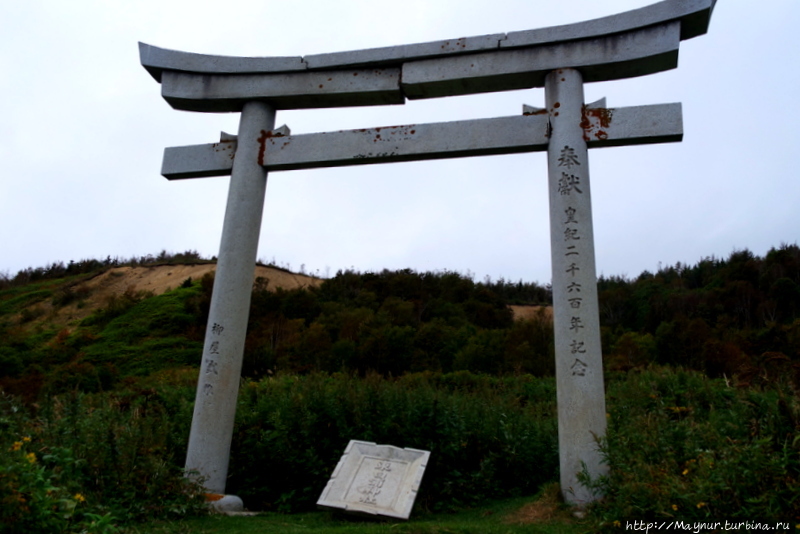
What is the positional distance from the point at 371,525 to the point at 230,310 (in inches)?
99.0

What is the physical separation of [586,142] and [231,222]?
3.55m

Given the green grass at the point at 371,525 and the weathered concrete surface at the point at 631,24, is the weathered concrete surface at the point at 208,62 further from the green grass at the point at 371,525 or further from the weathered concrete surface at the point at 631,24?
the green grass at the point at 371,525

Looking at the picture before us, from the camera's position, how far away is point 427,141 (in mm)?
5742

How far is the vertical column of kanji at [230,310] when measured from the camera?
17.7 feet

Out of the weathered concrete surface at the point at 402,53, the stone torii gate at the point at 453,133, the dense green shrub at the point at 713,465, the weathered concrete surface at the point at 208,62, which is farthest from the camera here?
the weathered concrete surface at the point at 208,62

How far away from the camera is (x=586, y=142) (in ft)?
17.6

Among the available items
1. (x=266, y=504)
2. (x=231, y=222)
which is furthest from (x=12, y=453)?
(x=231, y=222)

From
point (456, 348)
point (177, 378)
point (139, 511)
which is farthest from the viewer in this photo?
point (456, 348)

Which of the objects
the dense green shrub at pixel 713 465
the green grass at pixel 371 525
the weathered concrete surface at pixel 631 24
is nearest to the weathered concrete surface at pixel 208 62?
the weathered concrete surface at pixel 631 24

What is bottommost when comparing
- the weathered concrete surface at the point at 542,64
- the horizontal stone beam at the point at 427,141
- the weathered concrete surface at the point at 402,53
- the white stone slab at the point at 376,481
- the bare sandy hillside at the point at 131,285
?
the white stone slab at the point at 376,481

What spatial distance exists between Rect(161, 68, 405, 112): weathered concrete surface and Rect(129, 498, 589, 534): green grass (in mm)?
4082

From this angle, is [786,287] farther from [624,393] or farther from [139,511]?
[139,511]

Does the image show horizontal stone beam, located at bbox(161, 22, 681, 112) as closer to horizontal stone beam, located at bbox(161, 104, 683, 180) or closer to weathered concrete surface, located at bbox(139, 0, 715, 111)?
weathered concrete surface, located at bbox(139, 0, 715, 111)

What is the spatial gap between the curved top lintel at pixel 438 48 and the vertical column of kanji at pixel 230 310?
1.72ft
